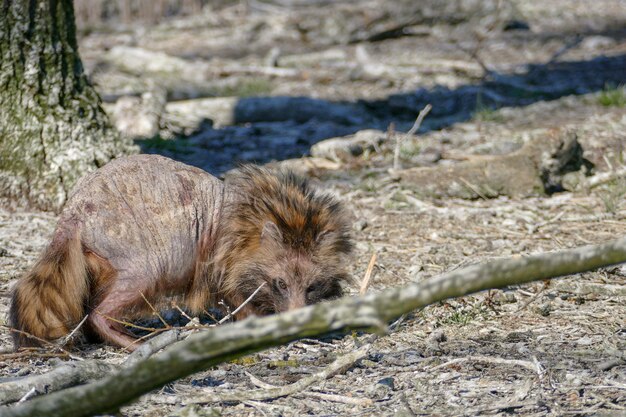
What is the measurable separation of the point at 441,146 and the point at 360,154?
3.00ft

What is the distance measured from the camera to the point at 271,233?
4422mm

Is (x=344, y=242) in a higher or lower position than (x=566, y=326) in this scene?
higher

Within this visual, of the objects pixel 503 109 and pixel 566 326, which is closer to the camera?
pixel 566 326

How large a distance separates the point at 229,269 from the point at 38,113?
2293 millimetres

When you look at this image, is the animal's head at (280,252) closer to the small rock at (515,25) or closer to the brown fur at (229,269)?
the brown fur at (229,269)

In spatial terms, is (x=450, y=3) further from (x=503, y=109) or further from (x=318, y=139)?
(x=318, y=139)

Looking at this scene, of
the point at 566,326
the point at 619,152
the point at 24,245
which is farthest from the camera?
the point at 619,152

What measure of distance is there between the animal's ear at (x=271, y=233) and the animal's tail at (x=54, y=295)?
95cm

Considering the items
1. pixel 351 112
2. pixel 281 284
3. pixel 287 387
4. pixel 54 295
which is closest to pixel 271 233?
pixel 281 284

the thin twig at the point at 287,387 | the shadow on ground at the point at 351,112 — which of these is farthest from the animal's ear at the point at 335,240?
the shadow on ground at the point at 351,112

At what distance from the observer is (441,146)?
8.11m

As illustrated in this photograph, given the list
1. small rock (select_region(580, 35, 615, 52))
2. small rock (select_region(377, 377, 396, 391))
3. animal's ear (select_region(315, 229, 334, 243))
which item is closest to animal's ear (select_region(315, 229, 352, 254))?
animal's ear (select_region(315, 229, 334, 243))

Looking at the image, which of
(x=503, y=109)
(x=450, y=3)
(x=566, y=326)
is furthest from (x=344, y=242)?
(x=450, y=3)

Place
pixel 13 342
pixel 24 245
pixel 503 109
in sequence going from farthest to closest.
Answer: pixel 503 109 < pixel 24 245 < pixel 13 342
